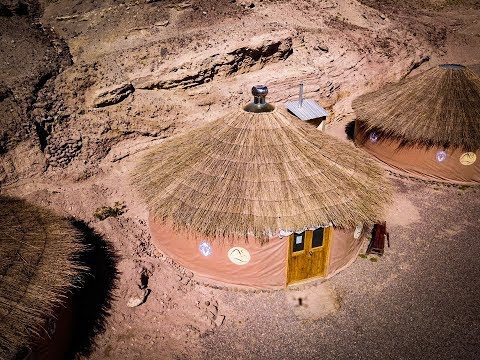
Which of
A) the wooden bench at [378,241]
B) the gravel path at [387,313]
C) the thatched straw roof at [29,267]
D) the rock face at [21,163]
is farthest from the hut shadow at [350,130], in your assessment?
the thatched straw roof at [29,267]

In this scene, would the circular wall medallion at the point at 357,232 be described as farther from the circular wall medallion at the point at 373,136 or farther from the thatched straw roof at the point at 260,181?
the circular wall medallion at the point at 373,136

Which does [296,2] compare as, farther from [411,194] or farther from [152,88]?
[411,194]

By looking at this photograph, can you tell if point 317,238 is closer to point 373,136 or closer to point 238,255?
point 238,255

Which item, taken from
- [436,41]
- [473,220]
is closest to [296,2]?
[436,41]

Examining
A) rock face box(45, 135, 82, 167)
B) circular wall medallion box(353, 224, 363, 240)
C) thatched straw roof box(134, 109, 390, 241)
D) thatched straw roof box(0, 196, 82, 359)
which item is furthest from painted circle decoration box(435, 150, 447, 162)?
rock face box(45, 135, 82, 167)

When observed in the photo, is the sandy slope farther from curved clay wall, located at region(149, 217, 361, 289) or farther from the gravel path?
curved clay wall, located at region(149, 217, 361, 289)

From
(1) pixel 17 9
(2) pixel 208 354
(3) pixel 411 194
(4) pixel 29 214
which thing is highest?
(1) pixel 17 9
